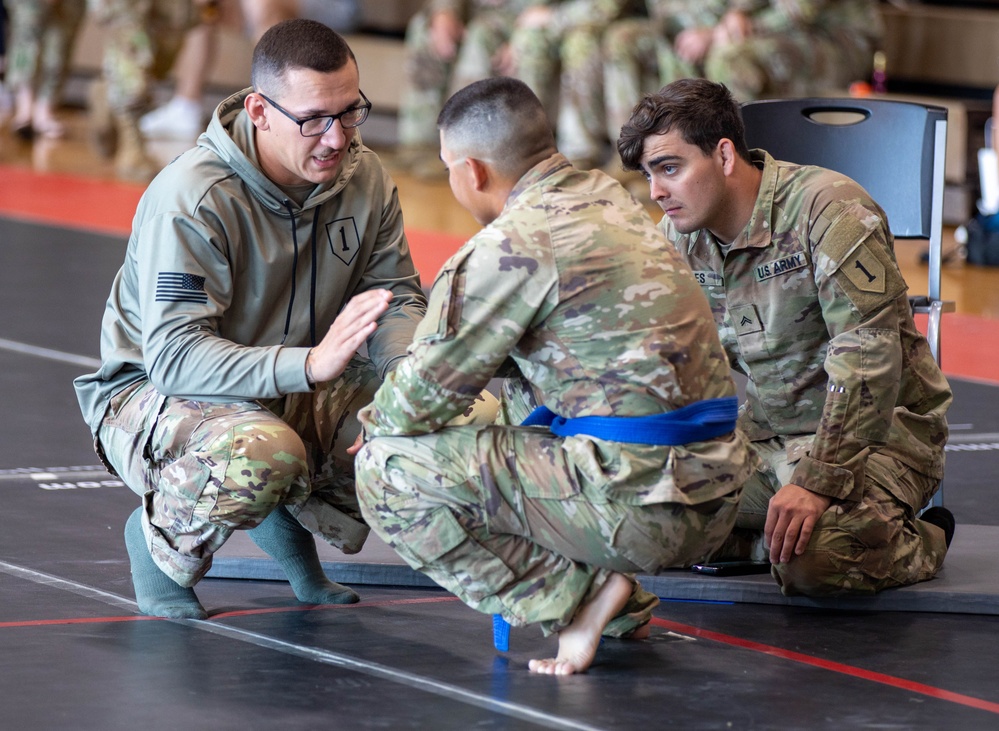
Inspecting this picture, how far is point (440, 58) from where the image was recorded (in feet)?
29.0

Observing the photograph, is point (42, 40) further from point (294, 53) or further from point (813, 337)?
point (813, 337)

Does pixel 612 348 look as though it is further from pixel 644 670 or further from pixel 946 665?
pixel 946 665

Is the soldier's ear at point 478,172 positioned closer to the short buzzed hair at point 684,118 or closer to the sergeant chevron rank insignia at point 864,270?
the short buzzed hair at point 684,118

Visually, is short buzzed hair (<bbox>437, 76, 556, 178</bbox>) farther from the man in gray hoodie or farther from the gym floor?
the gym floor

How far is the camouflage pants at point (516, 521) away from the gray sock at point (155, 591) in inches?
16.5

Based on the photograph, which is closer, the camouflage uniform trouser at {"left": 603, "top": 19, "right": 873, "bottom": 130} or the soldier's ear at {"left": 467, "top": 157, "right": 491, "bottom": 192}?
the soldier's ear at {"left": 467, "top": 157, "right": 491, "bottom": 192}

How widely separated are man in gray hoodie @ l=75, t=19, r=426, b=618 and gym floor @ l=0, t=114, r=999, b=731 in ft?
0.43

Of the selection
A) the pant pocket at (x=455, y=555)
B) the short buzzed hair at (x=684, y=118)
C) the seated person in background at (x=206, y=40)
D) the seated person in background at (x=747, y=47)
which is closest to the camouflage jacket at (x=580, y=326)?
the pant pocket at (x=455, y=555)

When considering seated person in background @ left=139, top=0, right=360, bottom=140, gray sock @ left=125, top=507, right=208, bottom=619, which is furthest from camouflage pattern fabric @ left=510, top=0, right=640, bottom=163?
gray sock @ left=125, top=507, right=208, bottom=619

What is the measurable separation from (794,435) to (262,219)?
1.08m

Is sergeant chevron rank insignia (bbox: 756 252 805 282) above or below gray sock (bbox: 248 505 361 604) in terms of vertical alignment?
above

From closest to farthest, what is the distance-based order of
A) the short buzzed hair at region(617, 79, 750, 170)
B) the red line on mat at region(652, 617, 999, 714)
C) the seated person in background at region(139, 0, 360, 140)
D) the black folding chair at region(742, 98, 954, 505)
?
the red line on mat at region(652, 617, 999, 714), the short buzzed hair at region(617, 79, 750, 170), the black folding chair at region(742, 98, 954, 505), the seated person in background at region(139, 0, 360, 140)

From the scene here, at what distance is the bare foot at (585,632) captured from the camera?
8.03 ft

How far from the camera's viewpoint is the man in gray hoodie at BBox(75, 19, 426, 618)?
2.61 meters
